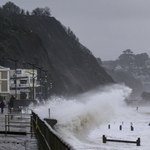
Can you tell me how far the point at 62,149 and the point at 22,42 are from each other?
150 m

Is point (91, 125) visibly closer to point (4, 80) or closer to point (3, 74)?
point (4, 80)

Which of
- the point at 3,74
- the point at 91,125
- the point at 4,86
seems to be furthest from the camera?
the point at 3,74

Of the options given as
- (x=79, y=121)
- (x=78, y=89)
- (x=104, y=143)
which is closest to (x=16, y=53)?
(x=78, y=89)

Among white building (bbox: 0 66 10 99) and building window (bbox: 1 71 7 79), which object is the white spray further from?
building window (bbox: 1 71 7 79)

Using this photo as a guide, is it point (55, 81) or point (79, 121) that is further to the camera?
point (55, 81)

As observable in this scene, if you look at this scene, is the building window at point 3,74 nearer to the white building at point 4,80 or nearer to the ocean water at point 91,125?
the white building at point 4,80

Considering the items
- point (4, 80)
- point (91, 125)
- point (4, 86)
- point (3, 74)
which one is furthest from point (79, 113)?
point (3, 74)

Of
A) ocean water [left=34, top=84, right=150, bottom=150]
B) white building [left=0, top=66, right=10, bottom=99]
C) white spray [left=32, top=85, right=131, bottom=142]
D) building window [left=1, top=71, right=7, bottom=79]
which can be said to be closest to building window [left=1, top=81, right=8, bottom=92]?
white building [left=0, top=66, right=10, bottom=99]

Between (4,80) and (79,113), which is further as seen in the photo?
(4,80)

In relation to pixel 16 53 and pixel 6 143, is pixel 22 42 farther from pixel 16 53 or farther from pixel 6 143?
pixel 6 143

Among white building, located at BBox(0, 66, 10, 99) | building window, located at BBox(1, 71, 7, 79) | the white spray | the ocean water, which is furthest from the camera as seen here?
building window, located at BBox(1, 71, 7, 79)

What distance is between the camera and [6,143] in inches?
741

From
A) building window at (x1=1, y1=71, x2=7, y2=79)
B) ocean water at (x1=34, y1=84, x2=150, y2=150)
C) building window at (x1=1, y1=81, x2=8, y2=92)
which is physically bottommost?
ocean water at (x1=34, y1=84, x2=150, y2=150)

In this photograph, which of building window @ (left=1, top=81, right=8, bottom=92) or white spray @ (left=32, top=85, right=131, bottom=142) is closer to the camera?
white spray @ (left=32, top=85, right=131, bottom=142)
